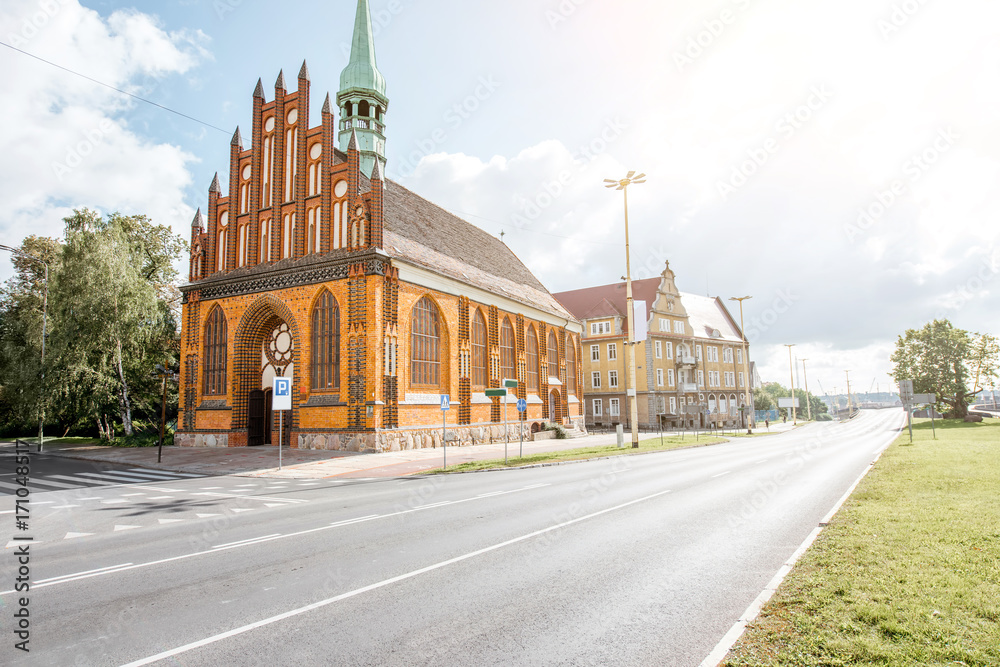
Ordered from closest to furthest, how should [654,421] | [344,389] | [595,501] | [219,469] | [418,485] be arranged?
[595,501], [418,485], [219,469], [344,389], [654,421]

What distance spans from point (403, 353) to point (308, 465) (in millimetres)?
7188

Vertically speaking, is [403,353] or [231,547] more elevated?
[403,353]

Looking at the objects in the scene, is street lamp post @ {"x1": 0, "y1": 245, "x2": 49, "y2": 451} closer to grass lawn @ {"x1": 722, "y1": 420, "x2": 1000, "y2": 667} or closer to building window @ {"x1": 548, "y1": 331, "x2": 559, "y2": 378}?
building window @ {"x1": 548, "y1": 331, "x2": 559, "y2": 378}

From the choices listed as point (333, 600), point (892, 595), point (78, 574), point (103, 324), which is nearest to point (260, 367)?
point (103, 324)

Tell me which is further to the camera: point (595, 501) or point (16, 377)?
point (16, 377)

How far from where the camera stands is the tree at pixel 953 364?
5366 centimetres

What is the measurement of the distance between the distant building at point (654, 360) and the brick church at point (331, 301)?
1077 inches

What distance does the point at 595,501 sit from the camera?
10.5 meters

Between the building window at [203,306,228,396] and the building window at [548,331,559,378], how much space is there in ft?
69.3

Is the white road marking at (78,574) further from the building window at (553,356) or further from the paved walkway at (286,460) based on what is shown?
the building window at (553,356)

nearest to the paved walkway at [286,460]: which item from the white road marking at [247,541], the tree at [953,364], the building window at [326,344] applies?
the building window at [326,344]

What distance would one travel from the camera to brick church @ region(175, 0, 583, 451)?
23.9 m

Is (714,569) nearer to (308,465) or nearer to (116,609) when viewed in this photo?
(116,609)

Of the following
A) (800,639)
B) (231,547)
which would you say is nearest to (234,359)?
(231,547)
